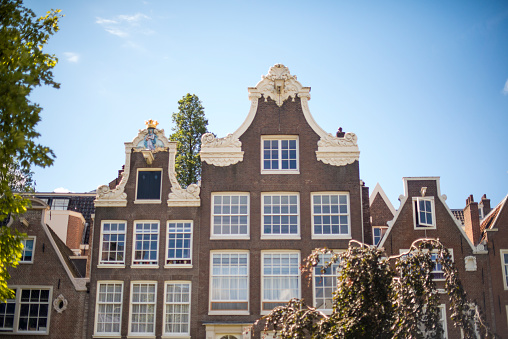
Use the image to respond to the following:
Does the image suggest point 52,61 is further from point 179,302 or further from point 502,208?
point 502,208

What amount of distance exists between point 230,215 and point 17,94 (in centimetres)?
1519

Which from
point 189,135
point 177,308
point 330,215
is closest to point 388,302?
point 330,215

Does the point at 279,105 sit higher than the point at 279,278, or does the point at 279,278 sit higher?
the point at 279,105

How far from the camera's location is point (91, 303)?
30.3 meters

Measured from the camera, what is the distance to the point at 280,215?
31.2 m

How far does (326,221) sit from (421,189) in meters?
4.93

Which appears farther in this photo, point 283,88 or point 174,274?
point 283,88

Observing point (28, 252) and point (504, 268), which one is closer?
point (504, 268)

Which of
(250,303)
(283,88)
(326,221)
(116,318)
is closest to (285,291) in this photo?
(250,303)

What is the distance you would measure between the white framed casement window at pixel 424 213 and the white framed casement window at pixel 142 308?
13.0 metres

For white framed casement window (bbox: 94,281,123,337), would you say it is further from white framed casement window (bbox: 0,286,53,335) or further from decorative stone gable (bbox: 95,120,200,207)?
decorative stone gable (bbox: 95,120,200,207)

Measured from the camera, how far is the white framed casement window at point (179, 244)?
30.6m

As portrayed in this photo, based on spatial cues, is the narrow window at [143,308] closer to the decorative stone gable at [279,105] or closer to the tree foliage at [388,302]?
the decorative stone gable at [279,105]

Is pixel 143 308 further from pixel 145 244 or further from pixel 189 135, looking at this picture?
pixel 189 135
